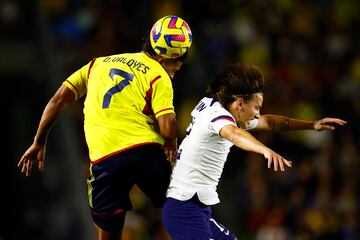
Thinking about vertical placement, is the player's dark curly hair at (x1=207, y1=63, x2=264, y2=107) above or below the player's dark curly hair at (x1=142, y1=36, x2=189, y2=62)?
below

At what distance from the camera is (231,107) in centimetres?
567

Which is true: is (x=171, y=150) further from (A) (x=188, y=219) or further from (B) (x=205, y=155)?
(A) (x=188, y=219)

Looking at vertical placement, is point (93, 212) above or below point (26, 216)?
above

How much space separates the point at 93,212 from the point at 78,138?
16.9 ft

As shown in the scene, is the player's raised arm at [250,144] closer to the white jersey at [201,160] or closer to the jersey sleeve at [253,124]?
the white jersey at [201,160]

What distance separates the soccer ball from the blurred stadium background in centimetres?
483

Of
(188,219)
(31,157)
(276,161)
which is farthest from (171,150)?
(276,161)

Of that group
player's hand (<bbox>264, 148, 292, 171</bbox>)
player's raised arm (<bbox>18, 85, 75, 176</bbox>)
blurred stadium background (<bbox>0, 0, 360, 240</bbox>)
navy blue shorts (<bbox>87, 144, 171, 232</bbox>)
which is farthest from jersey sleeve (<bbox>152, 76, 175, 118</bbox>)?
blurred stadium background (<bbox>0, 0, 360, 240</bbox>)

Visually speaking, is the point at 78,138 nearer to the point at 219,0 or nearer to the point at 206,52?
the point at 206,52

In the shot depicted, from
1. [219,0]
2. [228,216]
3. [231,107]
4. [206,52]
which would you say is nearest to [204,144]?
[231,107]

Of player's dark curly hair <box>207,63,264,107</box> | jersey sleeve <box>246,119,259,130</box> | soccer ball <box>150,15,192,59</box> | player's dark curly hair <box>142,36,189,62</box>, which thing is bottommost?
jersey sleeve <box>246,119,259,130</box>

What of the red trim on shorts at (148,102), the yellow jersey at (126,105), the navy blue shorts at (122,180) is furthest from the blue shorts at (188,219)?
the red trim on shorts at (148,102)

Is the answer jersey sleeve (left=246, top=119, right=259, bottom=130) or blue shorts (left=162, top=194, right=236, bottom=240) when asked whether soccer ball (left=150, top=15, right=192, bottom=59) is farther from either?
blue shorts (left=162, top=194, right=236, bottom=240)

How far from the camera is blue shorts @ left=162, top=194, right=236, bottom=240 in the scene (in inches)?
220
